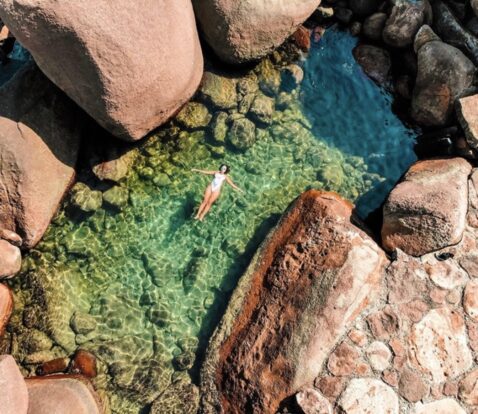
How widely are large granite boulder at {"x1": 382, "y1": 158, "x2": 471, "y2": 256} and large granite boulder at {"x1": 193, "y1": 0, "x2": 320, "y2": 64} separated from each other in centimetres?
358

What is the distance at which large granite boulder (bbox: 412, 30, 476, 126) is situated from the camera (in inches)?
319

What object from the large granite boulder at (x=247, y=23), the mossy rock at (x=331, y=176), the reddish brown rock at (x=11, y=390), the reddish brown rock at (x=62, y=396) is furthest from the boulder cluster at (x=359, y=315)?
the large granite boulder at (x=247, y=23)

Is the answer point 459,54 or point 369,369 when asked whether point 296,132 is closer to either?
point 459,54

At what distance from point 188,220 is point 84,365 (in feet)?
9.52

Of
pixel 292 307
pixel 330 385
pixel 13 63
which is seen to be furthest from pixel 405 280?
pixel 13 63

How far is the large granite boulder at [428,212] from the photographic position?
6.80 meters

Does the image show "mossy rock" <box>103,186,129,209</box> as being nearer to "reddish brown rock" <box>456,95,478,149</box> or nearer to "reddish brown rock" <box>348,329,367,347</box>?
"reddish brown rock" <box>348,329,367,347</box>

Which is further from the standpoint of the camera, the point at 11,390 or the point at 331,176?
the point at 331,176

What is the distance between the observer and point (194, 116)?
8469 mm

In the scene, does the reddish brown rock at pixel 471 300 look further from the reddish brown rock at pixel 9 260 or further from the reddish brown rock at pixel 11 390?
the reddish brown rock at pixel 9 260

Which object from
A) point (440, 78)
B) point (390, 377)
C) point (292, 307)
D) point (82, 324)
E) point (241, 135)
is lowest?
point (390, 377)

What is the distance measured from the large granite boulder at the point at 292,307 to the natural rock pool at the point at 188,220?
0.54 metres

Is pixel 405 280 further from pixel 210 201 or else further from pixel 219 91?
pixel 219 91

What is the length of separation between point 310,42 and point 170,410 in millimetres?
7527
